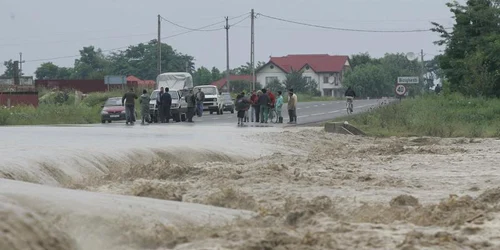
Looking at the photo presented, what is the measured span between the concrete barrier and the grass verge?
396 mm

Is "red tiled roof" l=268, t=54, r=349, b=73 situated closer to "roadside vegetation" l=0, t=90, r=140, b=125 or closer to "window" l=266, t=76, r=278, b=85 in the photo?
"window" l=266, t=76, r=278, b=85

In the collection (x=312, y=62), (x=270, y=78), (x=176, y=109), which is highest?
(x=312, y=62)

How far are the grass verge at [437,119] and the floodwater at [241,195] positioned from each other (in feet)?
22.2

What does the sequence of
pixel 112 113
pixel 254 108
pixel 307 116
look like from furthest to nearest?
1. pixel 307 116
2. pixel 112 113
3. pixel 254 108

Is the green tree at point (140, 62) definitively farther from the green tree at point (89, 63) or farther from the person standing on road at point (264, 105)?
the person standing on road at point (264, 105)

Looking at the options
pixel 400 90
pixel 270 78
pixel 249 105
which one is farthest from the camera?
pixel 270 78

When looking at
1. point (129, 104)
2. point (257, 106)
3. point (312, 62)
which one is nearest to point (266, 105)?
point (257, 106)

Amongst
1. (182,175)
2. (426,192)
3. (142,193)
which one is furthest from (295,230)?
(182,175)

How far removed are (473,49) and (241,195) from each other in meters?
40.9

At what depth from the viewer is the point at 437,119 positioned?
1494 inches

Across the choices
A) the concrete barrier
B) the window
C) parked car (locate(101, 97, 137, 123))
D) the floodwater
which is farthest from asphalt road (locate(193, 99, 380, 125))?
the window

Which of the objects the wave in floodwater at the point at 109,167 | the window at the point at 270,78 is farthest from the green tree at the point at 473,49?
the window at the point at 270,78

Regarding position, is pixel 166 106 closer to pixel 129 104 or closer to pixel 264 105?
pixel 129 104

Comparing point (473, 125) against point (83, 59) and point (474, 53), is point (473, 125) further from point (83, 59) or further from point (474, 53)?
point (83, 59)
